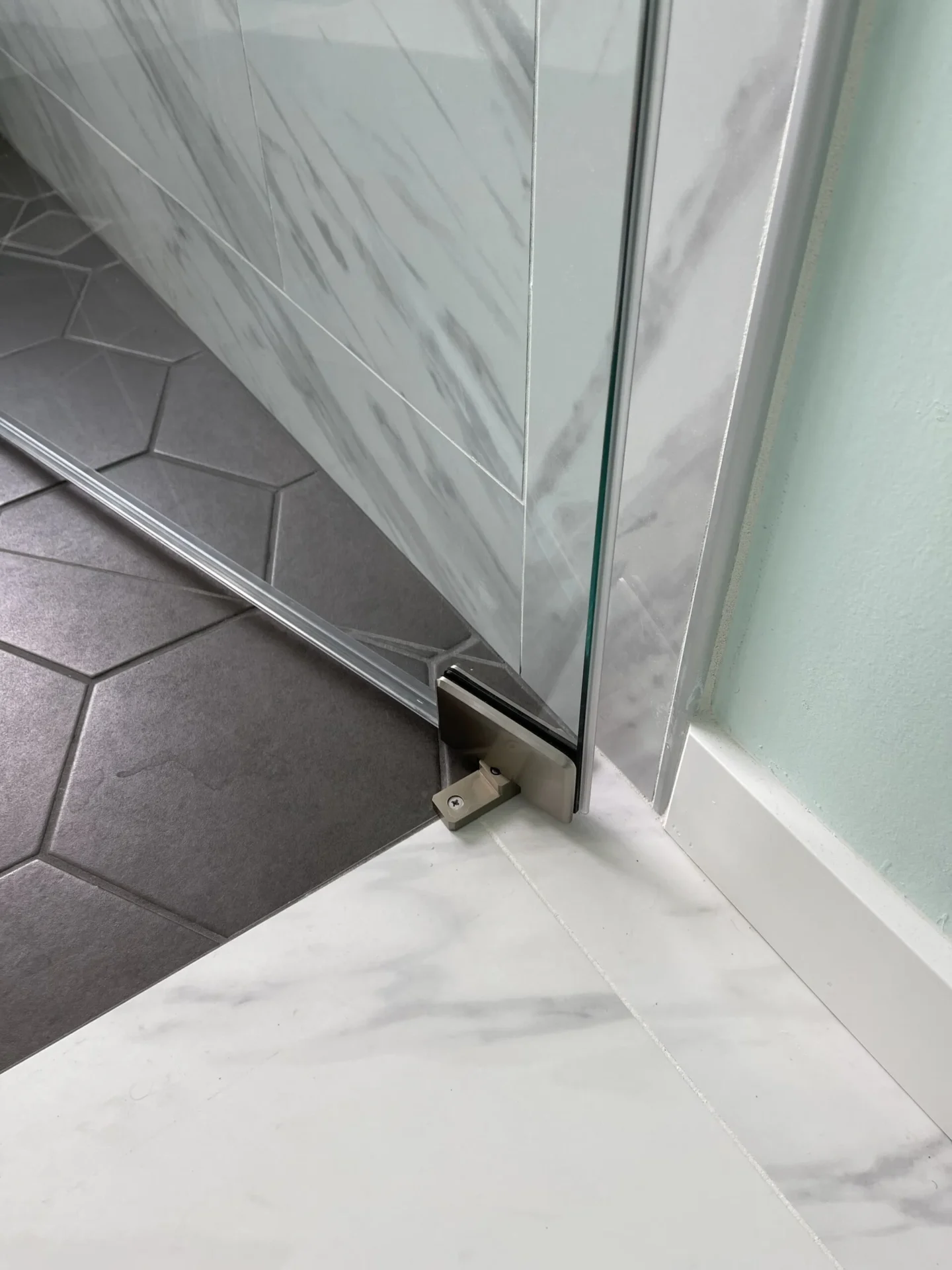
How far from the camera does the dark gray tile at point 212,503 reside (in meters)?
0.98

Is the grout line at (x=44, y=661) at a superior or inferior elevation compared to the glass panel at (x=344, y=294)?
inferior

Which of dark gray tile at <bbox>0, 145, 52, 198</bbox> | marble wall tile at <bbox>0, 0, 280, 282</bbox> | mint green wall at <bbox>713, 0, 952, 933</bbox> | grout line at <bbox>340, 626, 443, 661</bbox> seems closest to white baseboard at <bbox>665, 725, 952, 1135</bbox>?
mint green wall at <bbox>713, 0, 952, 933</bbox>

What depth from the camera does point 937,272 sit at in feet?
1.32

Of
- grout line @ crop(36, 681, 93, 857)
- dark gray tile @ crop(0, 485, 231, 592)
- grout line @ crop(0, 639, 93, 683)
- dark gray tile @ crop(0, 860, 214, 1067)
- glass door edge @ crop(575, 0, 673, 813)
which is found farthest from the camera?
dark gray tile @ crop(0, 485, 231, 592)

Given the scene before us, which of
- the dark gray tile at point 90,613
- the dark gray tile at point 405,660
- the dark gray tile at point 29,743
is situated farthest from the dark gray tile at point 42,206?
the dark gray tile at point 405,660

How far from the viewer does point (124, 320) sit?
103 cm

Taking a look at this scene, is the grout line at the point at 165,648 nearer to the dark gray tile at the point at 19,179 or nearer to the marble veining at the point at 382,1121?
the marble veining at the point at 382,1121

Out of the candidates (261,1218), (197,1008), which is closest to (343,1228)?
(261,1218)

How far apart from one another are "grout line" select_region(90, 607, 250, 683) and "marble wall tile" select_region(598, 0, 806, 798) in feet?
1.49

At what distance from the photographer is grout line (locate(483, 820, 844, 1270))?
0.57 m

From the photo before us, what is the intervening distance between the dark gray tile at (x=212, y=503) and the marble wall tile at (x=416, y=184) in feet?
0.73

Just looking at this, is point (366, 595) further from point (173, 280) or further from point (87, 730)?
point (173, 280)

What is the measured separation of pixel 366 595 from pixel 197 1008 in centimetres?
39

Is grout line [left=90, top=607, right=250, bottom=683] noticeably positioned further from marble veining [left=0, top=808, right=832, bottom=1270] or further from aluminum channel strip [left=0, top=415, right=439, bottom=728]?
marble veining [left=0, top=808, right=832, bottom=1270]
